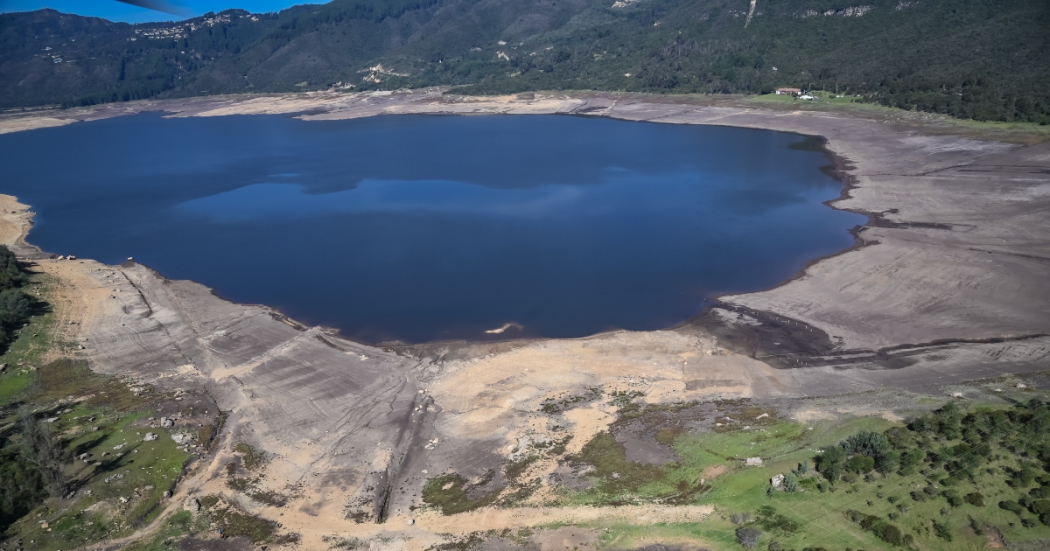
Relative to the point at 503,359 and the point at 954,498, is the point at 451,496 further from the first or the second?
the point at 954,498

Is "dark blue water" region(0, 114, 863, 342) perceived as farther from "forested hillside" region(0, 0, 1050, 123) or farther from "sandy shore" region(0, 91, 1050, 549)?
"forested hillside" region(0, 0, 1050, 123)

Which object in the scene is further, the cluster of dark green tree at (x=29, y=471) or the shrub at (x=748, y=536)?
the cluster of dark green tree at (x=29, y=471)

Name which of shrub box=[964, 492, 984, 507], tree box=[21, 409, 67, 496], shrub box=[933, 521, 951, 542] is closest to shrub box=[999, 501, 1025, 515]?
shrub box=[964, 492, 984, 507]

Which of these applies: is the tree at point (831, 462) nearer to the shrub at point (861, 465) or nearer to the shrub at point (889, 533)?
the shrub at point (861, 465)

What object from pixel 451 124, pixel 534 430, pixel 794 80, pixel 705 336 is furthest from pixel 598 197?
pixel 794 80

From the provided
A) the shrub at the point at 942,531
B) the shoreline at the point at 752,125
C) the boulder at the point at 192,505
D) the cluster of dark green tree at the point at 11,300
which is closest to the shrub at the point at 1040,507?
the shrub at the point at 942,531

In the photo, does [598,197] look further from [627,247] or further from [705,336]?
[705,336]
